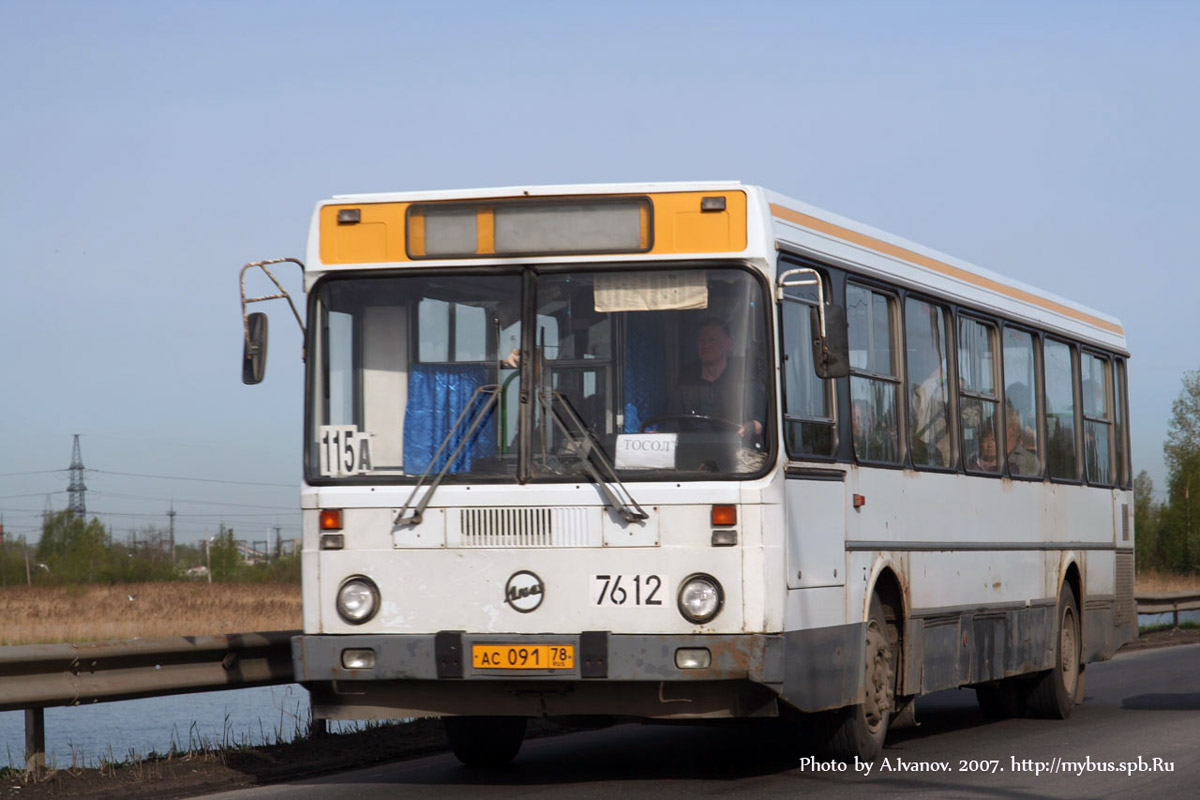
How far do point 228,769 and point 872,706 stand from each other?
3991mm

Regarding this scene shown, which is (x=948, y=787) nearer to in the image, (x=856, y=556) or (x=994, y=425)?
(x=856, y=556)

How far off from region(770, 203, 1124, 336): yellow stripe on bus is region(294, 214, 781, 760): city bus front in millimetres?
936

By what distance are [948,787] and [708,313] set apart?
9.68ft

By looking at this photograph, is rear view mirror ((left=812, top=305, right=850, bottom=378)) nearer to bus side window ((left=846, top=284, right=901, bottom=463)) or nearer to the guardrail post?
bus side window ((left=846, top=284, right=901, bottom=463))

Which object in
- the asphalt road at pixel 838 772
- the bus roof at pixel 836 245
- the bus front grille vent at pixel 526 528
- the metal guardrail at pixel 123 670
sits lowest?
the asphalt road at pixel 838 772

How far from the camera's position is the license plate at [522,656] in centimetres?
880

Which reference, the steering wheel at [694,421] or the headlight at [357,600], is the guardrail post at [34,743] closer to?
the headlight at [357,600]

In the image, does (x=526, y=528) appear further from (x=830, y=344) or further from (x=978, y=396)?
(x=978, y=396)

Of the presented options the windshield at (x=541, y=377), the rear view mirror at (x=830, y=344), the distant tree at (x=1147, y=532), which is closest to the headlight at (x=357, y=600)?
the windshield at (x=541, y=377)

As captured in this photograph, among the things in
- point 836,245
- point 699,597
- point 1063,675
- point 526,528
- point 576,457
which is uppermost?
point 836,245

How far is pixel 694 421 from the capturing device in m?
8.86

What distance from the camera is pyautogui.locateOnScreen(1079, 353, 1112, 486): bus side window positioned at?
1532cm

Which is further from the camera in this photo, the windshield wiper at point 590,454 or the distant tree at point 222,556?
the distant tree at point 222,556

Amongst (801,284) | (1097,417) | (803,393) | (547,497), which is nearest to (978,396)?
(1097,417)
